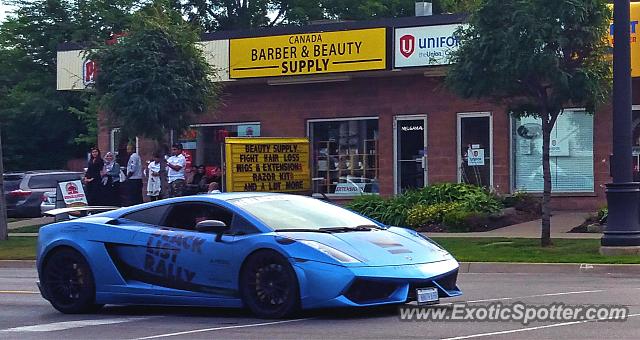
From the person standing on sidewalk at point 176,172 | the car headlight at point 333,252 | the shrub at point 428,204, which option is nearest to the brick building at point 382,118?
the person standing on sidewalk at point 176,172

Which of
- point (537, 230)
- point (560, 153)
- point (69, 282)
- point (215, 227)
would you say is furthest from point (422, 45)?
point (215, 227)

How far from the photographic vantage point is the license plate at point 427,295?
10133 mm

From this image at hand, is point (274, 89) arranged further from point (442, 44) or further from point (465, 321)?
point (465, 321)

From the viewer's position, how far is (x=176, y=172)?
84.6 feet

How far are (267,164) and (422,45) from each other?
15.8 feet

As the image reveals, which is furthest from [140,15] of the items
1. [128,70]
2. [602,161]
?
[602,161]

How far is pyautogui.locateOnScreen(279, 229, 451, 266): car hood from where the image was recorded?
10.2 m

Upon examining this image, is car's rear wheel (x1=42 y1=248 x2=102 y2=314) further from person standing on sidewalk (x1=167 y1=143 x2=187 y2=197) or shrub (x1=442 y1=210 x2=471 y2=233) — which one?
person standing on sidewalk (x1=167 y1=143 x2=187 y2=197)

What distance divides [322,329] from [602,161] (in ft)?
59.7

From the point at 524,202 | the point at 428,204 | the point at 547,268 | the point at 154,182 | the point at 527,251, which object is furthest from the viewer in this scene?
the point at 154,182

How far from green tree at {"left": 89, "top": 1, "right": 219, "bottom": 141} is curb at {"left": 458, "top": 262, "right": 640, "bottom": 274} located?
28.9ft

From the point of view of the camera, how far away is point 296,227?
1077 cm

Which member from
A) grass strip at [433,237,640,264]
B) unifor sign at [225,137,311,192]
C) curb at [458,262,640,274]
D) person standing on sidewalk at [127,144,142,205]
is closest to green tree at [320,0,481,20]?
unifor sign at [225,137,311,192]

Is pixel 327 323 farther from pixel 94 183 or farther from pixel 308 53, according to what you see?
pixel 308 53
